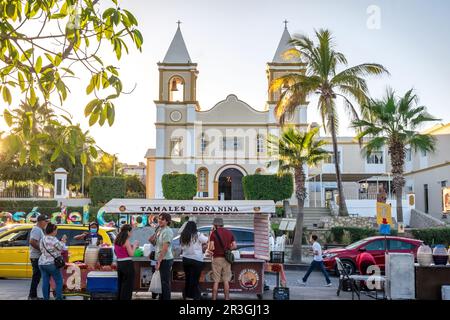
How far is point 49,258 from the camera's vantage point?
33.6 feet

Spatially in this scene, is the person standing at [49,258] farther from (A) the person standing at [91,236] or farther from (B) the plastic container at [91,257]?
(A) the person standing at [91,236]

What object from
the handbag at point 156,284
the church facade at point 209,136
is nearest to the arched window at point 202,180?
the church facade at point 209,136

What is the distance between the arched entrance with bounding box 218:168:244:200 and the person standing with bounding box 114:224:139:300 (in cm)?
3284

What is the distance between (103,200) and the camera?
42.0m

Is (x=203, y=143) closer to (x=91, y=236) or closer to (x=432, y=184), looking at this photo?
(x=432, y=184)

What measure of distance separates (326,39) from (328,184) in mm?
22187

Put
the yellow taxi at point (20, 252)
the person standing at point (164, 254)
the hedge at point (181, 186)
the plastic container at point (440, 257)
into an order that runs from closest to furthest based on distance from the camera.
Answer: the person standing at point (164, 254)
the plastic container at point (440, 257)
the yellow taxi at point (20, 252)
the hedge at point (181, 186)

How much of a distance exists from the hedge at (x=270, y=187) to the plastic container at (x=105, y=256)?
27.6 meters

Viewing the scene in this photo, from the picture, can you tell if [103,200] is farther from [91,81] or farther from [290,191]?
[91,81]

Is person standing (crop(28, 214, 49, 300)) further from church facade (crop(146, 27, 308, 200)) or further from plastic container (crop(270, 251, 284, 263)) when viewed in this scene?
church facade (crop(146, 27, 308, 200))

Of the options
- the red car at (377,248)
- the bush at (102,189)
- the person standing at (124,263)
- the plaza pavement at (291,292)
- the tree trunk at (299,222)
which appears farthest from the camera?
the bush at (102,189)

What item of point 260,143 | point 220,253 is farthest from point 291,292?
point 260,143

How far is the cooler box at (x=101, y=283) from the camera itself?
35.0 feet

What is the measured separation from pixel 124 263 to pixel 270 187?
94.7ft
